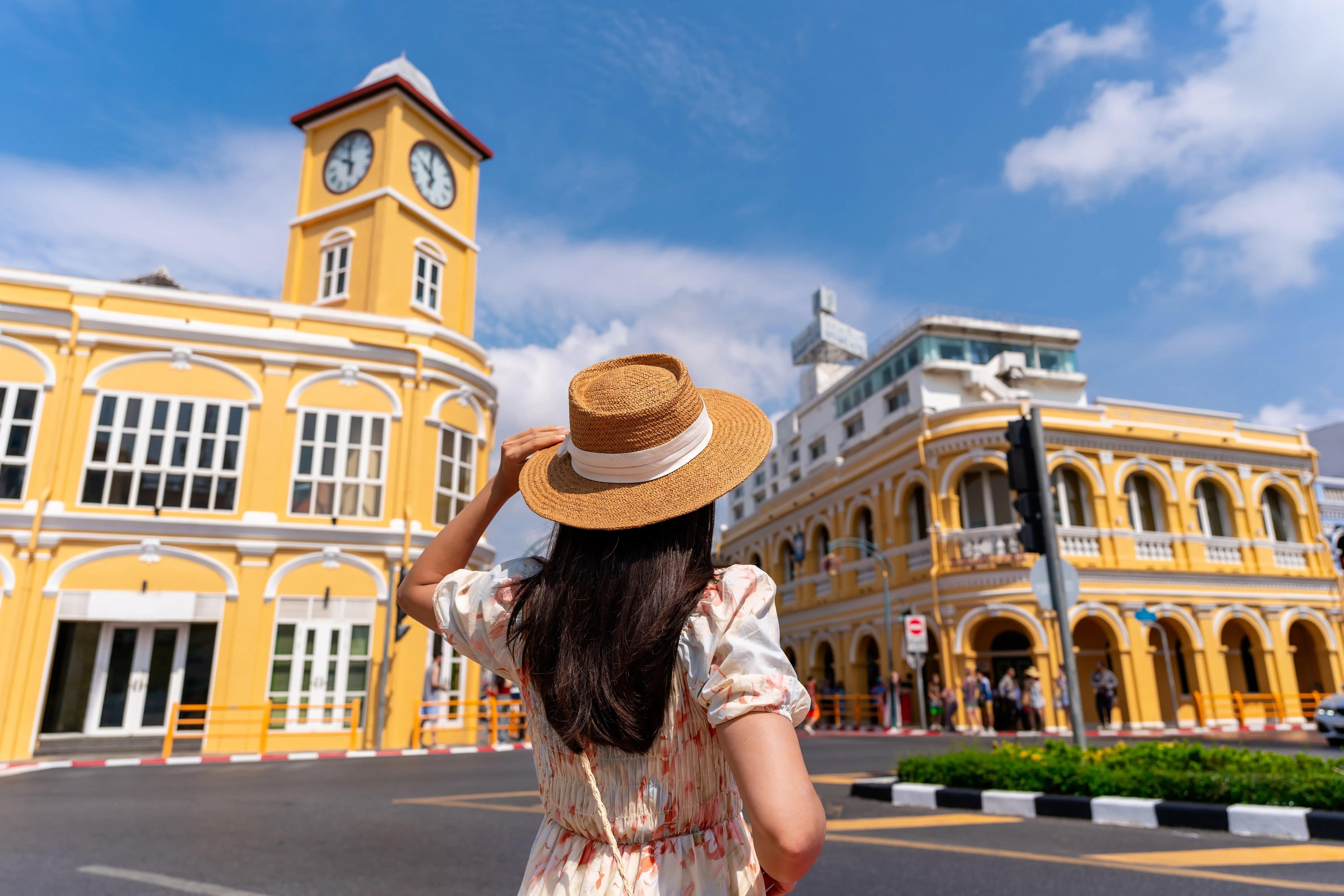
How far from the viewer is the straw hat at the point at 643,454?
1.63 m

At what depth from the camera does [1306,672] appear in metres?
27.3

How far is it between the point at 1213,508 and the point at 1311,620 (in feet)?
13.5

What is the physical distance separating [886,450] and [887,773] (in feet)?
59.5

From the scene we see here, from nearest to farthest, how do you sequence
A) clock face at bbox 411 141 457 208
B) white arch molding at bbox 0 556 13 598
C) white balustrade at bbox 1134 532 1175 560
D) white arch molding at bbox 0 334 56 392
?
white arch molding at bbox 0 556 13 598 < white arch molding at bbox 0 334 56 392 < clock face at bbox 411 141 457 208 < white balustrade at bbox 1134 532 1175 560

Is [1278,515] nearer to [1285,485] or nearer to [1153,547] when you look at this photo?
[1285,485]

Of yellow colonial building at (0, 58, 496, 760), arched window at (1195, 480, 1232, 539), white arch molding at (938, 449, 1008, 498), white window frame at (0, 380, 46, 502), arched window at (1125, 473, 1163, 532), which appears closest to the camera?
yellow colonial building at (0, 58, 496, 760)

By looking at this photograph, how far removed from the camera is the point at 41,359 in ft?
57.1

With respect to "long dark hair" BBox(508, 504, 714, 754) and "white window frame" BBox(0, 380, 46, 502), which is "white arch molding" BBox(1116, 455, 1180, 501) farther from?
"long dark hair" BBox(508, 504, 714, 754)

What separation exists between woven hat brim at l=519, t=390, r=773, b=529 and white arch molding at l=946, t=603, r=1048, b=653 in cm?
2357

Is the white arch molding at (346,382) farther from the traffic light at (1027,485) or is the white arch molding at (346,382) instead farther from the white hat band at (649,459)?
the white hat band at (649,459)

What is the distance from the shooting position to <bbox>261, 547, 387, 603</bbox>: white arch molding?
17.5 metres

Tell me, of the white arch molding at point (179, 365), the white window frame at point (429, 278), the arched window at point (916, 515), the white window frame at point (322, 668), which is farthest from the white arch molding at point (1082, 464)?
the white arch molding at point (179, 365)

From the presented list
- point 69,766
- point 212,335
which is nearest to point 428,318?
point 212,335

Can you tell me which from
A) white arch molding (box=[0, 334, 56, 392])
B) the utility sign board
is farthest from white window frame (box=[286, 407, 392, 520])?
the utility sign board
